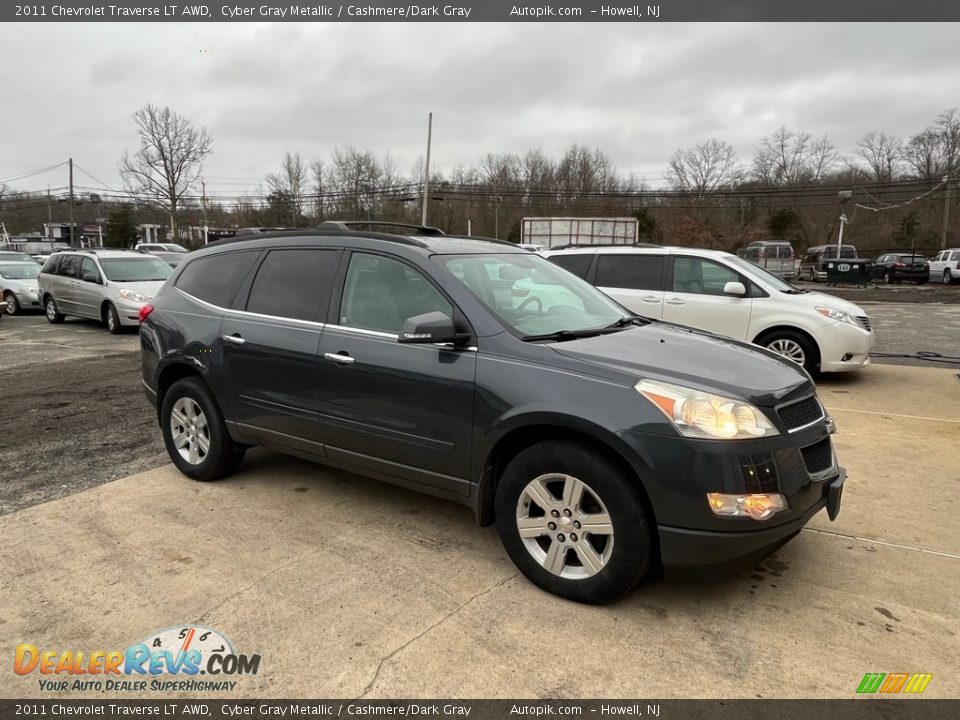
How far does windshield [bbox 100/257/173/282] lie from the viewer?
1336cm

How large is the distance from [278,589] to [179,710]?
0.79 meters

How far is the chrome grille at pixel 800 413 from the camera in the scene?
286 centimetres

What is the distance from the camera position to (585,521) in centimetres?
285

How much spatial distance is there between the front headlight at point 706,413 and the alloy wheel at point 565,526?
0.50m

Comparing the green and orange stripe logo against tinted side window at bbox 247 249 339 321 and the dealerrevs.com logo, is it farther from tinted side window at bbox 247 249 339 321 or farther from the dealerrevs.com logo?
tinted side window at bbox 247 249 339 321

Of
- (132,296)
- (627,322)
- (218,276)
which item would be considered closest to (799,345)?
(627,322)

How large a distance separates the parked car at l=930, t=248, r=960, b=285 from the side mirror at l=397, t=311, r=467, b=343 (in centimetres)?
3717

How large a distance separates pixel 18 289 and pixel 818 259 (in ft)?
138

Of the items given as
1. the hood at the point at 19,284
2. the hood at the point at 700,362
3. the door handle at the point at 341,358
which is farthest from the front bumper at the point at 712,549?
the hood at the point at 19,284

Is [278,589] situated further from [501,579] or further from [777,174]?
[777,174]

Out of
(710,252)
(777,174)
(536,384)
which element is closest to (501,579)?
(536,384)

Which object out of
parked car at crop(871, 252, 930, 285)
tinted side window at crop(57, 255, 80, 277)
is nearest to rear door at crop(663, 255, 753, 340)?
tinted side window at crop(57, 255, 80, 277)

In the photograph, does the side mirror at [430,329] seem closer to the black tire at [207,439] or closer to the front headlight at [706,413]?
the front headlight at [706,413]

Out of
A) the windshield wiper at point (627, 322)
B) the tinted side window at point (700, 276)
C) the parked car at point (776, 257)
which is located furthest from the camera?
the parked car at point (776, 257)
